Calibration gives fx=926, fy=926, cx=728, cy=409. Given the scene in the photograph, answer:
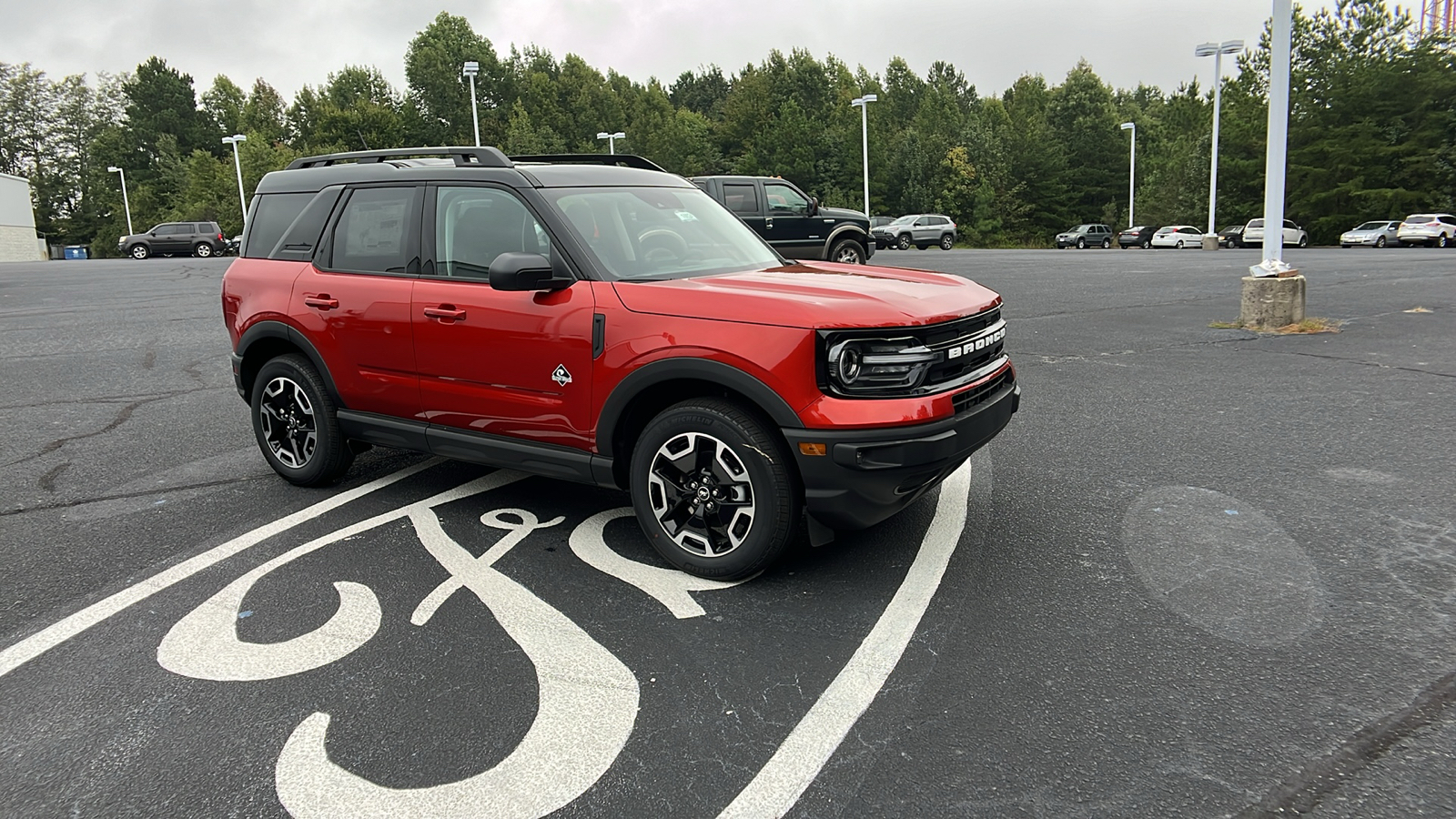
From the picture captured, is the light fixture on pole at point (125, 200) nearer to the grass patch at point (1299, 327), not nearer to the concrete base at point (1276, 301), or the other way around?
the grass patch at point (1299, 327)

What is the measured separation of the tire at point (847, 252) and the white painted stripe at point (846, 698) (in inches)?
656

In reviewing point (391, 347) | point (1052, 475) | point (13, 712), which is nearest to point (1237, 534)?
point (1052, 475)

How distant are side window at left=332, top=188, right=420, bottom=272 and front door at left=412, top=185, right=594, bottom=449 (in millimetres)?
155

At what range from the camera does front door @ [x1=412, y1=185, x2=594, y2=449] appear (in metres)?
4.21

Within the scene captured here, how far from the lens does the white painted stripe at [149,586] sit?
138 inches

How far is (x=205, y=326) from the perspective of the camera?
1360cm

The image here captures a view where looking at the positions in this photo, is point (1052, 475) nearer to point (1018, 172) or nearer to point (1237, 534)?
point (1237, 534)

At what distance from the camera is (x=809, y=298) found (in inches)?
150

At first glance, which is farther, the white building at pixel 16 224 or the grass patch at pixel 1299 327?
the white building at pixel 16 224

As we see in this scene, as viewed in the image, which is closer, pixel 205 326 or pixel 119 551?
pixel 119 551

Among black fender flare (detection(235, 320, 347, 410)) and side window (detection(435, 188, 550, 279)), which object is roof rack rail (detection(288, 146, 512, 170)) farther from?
black fender flare (detection(235, 320, 347, 410))

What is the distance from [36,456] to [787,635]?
5.75 m

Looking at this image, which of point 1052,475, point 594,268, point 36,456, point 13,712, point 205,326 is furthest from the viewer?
point 205,326

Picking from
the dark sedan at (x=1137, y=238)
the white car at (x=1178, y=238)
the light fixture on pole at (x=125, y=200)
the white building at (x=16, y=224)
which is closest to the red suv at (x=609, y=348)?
the white car at (x=1178, y=238)
